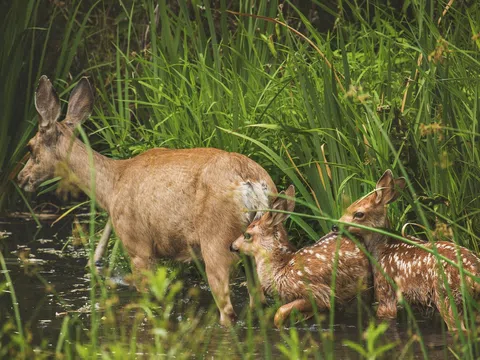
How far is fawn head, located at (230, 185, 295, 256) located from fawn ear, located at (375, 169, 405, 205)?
506 millimetres

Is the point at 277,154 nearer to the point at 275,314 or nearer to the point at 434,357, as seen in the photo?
the point at 275,314

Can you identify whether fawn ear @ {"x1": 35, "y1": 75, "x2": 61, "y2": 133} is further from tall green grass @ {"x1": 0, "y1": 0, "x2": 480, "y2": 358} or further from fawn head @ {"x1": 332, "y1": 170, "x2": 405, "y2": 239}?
fawn head @ {"x1": 332, "y1": 170, "x2": 405, "y2": 239}

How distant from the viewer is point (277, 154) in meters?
8.28

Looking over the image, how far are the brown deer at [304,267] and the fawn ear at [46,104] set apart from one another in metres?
1.67

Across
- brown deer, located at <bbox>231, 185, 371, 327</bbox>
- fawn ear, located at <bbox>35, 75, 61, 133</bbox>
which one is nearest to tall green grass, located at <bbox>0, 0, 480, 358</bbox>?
brown deer, located at <bbox>231, 185, 371, 327</bbox>

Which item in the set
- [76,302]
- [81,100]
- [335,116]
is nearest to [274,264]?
[335,116]

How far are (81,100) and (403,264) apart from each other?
8.30 ft

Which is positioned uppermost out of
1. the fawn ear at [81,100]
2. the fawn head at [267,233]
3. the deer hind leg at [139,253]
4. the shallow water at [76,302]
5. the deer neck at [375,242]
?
the fawn ear at [81,100]

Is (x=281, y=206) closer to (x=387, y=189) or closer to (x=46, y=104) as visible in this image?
(x=387, y=189)

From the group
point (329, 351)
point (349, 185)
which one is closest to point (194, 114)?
point (349, 185)

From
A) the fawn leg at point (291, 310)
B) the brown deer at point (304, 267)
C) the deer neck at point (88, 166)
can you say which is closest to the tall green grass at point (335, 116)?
the fawn leg at point (291, 310)

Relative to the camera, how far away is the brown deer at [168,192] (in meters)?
6.87

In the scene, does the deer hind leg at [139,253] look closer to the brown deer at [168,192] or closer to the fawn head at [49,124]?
the brown deer at [168,192]

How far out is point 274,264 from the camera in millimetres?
7023
